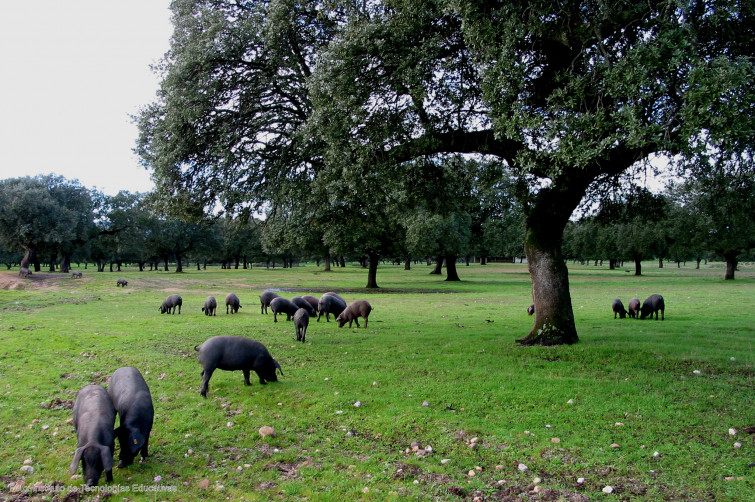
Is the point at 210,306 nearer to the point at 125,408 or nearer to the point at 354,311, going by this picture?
the point at 354,311

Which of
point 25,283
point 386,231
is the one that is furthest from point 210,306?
point 25,283

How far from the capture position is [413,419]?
24.5 feet

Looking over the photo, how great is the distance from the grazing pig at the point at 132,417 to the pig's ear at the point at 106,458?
47 centimetres

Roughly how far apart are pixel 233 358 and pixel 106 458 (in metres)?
3.85

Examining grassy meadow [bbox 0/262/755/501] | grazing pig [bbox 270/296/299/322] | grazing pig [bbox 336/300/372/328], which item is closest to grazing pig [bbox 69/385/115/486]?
grassy meadow [bbox 0/262/755/501]

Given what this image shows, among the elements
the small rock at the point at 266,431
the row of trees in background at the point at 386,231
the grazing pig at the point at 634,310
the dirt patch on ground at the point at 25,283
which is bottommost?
the dirt patch on ground at the point at 25,283

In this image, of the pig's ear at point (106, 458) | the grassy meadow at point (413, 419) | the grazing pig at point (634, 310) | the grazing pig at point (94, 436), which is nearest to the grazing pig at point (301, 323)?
the grassy meadow at point (413, 419)

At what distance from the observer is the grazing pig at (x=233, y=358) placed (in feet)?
29.2

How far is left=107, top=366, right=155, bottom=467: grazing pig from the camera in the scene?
19.3 feet

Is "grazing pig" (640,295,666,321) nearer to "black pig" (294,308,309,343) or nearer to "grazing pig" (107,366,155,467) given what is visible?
"black pig" (294,308,309,343)

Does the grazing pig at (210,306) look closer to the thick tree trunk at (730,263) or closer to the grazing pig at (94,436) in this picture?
the grazing pig at (94,436)

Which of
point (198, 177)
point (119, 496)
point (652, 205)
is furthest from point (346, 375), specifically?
point (652, 205)

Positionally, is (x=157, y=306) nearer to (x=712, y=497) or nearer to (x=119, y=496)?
(x=119, y=496)

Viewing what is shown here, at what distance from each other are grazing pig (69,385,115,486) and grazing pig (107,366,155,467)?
171 millimetres
